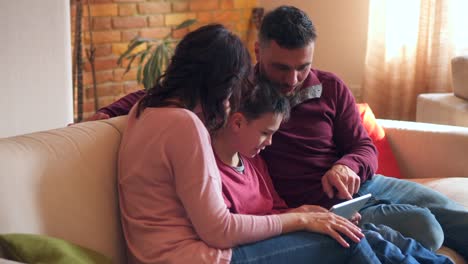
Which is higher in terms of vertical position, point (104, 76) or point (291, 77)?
point (291, 77)

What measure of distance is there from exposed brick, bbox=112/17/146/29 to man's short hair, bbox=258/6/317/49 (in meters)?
2.16

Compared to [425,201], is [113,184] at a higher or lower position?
higher

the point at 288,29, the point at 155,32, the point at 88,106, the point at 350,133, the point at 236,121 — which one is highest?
the point at 288,29

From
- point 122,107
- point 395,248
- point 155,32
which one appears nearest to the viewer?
point 395,248

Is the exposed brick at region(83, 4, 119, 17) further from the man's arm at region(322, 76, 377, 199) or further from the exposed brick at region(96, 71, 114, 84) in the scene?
the man's arm at region(322, 76, 377, 199)

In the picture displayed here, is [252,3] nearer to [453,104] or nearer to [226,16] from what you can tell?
[226,16]

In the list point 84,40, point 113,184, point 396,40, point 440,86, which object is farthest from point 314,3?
point 113,184

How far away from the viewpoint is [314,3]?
4.29 metres

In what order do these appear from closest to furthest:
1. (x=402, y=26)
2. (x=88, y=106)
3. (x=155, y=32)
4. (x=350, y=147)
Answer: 1. (x=350, y=147)
2. (x=402, y=26)
3. (x=88, y=106)
4. (x=155, y=32)

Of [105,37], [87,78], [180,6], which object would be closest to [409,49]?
[180,6]

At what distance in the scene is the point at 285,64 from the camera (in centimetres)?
205

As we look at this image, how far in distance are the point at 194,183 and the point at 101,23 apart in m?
2.69

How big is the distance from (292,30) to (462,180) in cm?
88

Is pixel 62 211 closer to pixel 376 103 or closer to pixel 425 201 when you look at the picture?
pixel 425 201
